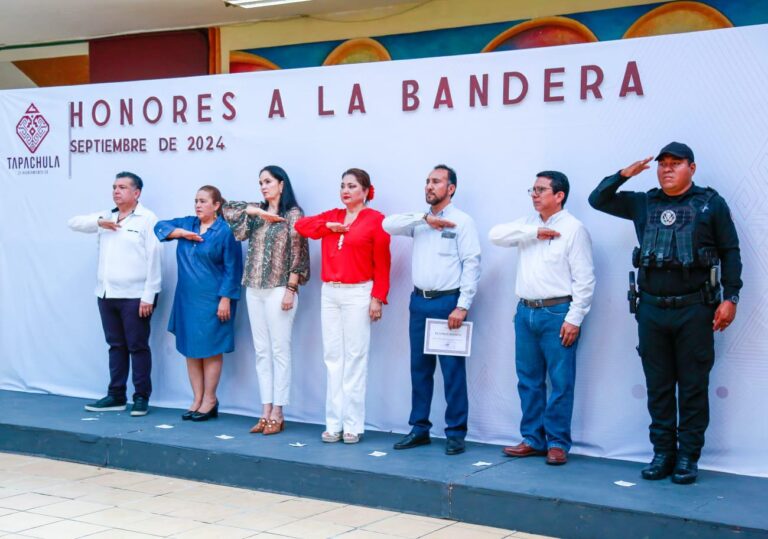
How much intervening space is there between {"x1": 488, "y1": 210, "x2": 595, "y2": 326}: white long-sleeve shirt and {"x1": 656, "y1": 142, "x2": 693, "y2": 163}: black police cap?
60 cm

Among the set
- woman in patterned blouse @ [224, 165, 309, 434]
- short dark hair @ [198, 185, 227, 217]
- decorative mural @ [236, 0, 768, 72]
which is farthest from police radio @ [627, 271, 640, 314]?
short dark hair @ [198, 185, 227, 217]

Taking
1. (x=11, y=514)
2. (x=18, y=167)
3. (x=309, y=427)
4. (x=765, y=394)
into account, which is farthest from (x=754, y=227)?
(x=18, y=167)

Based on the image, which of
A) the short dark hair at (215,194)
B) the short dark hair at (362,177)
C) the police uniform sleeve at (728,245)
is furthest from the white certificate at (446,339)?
the short dark hair at (215,194)

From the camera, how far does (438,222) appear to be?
5.33 meters

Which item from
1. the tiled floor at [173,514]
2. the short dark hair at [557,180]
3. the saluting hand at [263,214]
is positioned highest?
the short dark hair at [557,180]

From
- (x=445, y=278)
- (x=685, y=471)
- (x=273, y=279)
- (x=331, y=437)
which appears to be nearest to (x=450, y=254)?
(x=445, y=278)

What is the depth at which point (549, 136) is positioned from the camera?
5402 mm

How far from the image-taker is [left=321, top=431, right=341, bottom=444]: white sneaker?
18.4ft

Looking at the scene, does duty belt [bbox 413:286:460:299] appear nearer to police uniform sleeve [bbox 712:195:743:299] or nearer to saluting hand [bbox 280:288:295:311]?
saluting hand [bbox 280:288:295:311]

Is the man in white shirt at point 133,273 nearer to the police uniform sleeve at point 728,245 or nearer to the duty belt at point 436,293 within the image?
the duty belt at point 436,293

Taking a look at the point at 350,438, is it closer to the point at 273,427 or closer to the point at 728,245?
the point at 273,427

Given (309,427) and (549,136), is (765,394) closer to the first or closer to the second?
(549,136)

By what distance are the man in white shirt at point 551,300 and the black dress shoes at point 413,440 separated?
0.49 meters

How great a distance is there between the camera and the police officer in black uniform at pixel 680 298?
183 inches
